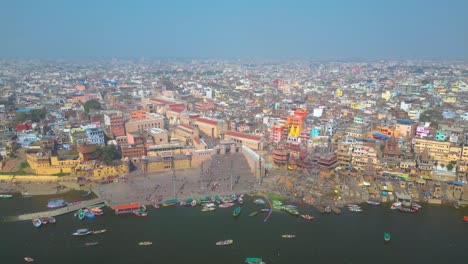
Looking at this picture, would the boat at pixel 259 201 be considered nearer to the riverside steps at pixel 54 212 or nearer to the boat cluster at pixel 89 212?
the boat cluster at pixel 89 212

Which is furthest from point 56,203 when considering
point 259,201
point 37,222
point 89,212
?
point 259,201

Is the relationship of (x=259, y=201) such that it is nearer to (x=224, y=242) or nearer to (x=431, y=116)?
(x=224, y=242)

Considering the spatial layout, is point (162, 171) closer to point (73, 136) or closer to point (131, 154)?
point (131, 154)

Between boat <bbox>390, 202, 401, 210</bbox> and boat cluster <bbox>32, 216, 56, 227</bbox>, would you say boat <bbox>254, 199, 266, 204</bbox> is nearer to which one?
boat <bbox>390, 202, 401, 210</bbox>

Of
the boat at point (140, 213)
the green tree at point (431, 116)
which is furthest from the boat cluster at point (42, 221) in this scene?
the green tree at point (431, 116)

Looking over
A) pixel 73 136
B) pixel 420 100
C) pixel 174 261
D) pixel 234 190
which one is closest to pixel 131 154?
pixel 73 136

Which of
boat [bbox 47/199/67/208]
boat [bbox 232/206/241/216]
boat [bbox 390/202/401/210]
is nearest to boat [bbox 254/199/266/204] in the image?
boat [bbox 232/206/241/216]
